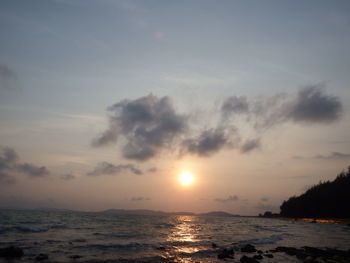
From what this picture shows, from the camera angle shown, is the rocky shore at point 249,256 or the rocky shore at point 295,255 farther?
the rocky shore at point 295,255

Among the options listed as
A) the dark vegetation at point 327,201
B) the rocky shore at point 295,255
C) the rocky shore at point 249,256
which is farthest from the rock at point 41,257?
the dark vegetation at point 327,201

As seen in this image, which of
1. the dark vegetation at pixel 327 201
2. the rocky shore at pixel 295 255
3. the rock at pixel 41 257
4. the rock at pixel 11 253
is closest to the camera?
the rock at pixel 41 257

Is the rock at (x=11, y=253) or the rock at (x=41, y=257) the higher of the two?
the rock at (x=11, y=253)

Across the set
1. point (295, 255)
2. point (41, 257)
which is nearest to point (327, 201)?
point (295, 255)

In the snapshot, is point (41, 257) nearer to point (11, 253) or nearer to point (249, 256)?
point (11, 253)

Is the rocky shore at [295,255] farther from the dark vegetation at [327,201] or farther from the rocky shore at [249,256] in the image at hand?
the dark vegetation at [327,201]

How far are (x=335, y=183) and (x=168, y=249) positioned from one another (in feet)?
409

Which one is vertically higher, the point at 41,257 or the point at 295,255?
the point at 41,257

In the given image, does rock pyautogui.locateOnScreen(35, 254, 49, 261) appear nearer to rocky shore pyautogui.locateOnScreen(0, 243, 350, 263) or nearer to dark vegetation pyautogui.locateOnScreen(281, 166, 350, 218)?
rocky shore pyautogui.locateOnScreen(0, 243, 350, 263)

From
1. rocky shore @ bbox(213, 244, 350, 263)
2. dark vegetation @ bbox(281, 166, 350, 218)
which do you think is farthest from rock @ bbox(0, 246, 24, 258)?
dark vegetation @ bbox(281, 166, 350, 218)

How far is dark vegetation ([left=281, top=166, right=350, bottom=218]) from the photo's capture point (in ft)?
371

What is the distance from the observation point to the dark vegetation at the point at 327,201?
113062mm

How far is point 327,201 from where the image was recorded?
123938 mm

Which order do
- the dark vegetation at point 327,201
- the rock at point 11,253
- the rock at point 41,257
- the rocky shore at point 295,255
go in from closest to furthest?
the rock at point 41,257 → the rock at point 11,253 → the rocky shore at point 295,255 → the dark vegetation at point 327,201
